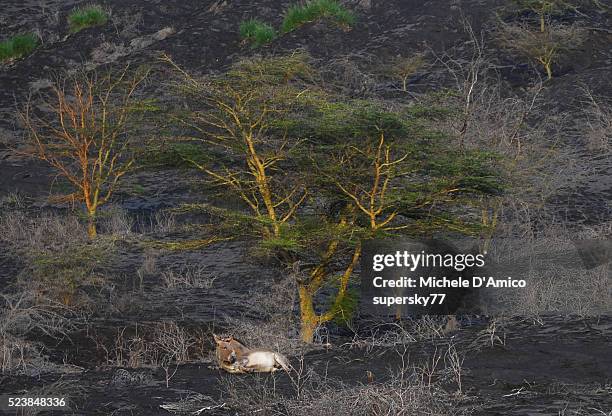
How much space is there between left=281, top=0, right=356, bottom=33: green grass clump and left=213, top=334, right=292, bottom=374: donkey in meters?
19.7

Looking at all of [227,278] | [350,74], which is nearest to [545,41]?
[350,74]

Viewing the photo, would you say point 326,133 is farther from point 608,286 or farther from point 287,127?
point 608,286

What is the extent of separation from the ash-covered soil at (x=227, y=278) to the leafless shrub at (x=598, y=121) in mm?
248

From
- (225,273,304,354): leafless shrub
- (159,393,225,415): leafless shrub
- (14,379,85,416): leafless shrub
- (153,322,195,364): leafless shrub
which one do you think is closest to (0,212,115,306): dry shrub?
(153,322,195,364): leafless shrub

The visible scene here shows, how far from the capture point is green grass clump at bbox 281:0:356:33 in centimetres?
2977

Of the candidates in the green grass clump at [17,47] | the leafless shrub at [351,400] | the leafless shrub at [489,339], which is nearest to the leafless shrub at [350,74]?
the green grass clump at [17,47]

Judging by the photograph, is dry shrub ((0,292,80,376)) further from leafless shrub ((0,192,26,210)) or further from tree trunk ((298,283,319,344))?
leafless shrub ((0,192,26,210))

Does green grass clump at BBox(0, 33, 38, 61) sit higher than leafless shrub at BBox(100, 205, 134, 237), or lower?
higher

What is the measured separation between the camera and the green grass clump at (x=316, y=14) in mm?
29766

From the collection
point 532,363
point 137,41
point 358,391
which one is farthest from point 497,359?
point 137,41

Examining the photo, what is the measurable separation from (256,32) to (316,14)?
220 centimetres

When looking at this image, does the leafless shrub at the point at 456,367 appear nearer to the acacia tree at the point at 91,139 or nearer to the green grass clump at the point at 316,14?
the acacia tree at the point at 91,139

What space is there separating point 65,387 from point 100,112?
45.9 feet

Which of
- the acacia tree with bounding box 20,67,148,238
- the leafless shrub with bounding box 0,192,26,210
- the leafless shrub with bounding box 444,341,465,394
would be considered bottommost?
the leafless shrub with bounding box 444,341,465,394
